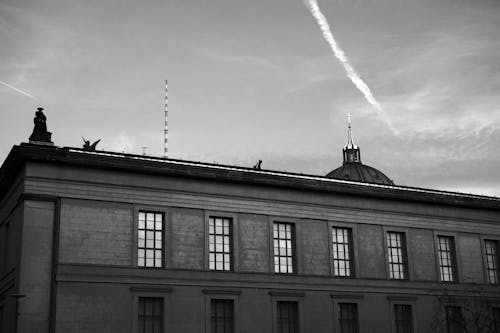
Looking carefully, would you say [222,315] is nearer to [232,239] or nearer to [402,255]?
[232,239]

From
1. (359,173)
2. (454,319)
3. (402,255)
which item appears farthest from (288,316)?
(359,173)

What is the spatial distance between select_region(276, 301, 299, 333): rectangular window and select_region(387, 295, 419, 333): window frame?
20.7ft

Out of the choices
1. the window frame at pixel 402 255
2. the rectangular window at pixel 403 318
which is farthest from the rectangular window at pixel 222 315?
the window frame at pixel 402 255

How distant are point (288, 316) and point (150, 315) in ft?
26.8

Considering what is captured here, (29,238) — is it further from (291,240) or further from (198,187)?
(291,240)

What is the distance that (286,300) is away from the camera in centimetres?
4362

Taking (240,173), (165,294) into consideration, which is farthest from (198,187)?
(165,294)

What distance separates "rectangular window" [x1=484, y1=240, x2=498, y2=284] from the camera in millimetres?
51781

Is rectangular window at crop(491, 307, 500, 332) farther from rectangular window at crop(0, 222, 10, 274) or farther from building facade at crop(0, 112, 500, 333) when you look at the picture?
rectangular window at crop(0, 222, 10, 274)

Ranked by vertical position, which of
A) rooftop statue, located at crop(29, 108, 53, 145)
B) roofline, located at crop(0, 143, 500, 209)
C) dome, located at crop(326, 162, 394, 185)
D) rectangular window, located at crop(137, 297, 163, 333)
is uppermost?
dome, located at crop(326, 162, 394, 185)

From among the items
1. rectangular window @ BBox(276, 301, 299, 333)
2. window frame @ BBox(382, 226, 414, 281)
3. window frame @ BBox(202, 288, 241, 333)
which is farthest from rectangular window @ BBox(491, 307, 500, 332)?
window frame @ BBox(202, 288, 241, 333)

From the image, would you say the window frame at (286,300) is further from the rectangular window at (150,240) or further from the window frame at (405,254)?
the rectangular window at (150,240)

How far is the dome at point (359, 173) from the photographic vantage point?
8944 cm

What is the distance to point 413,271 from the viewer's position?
48312mm
